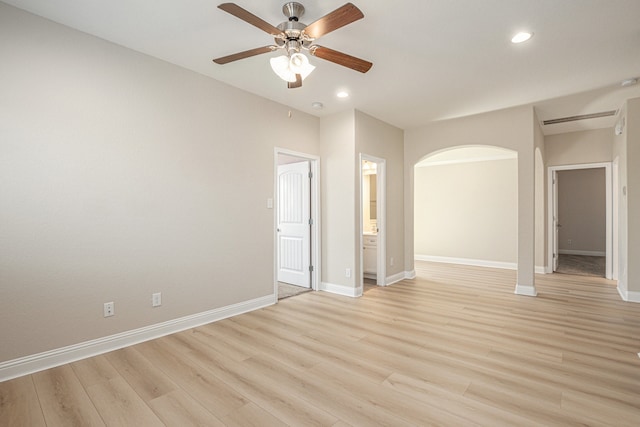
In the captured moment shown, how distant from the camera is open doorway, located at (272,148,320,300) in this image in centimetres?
490

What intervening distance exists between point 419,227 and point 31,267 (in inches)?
292

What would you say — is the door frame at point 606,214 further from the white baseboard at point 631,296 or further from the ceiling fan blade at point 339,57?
the ceiling fan blade at point 339,57

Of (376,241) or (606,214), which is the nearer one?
(376,241)

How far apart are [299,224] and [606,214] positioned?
18.0 ft

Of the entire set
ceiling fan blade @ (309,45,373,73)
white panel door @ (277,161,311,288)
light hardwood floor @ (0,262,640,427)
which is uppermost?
ceiling fan blade @ (309,45,373,73)

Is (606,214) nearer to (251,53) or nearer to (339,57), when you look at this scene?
(339,57)

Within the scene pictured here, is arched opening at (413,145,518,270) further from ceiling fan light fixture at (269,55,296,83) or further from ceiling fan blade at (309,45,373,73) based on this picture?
ceiling fan light fixture at (269,55,296,83)

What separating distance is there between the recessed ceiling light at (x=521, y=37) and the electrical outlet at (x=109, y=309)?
4.29m

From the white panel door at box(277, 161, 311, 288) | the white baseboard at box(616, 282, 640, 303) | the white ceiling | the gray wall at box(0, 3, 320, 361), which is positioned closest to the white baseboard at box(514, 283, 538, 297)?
the white baseboard at box(616, 282, 640, 303)

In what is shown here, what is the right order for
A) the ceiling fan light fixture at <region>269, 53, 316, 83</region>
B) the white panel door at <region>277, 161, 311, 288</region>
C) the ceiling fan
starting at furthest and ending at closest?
the white panel door at <region>277, 161, 311, 288</region>
the ceiling fan light fixture at <region>269, 53, 316, 83</region>
the ceiling fan

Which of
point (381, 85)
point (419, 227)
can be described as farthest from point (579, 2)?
point (419, 227)

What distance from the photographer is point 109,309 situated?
2785 mm

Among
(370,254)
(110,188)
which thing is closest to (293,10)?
(110,188)

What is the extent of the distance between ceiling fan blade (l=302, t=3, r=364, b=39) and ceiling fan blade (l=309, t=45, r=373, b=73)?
0.50ft
